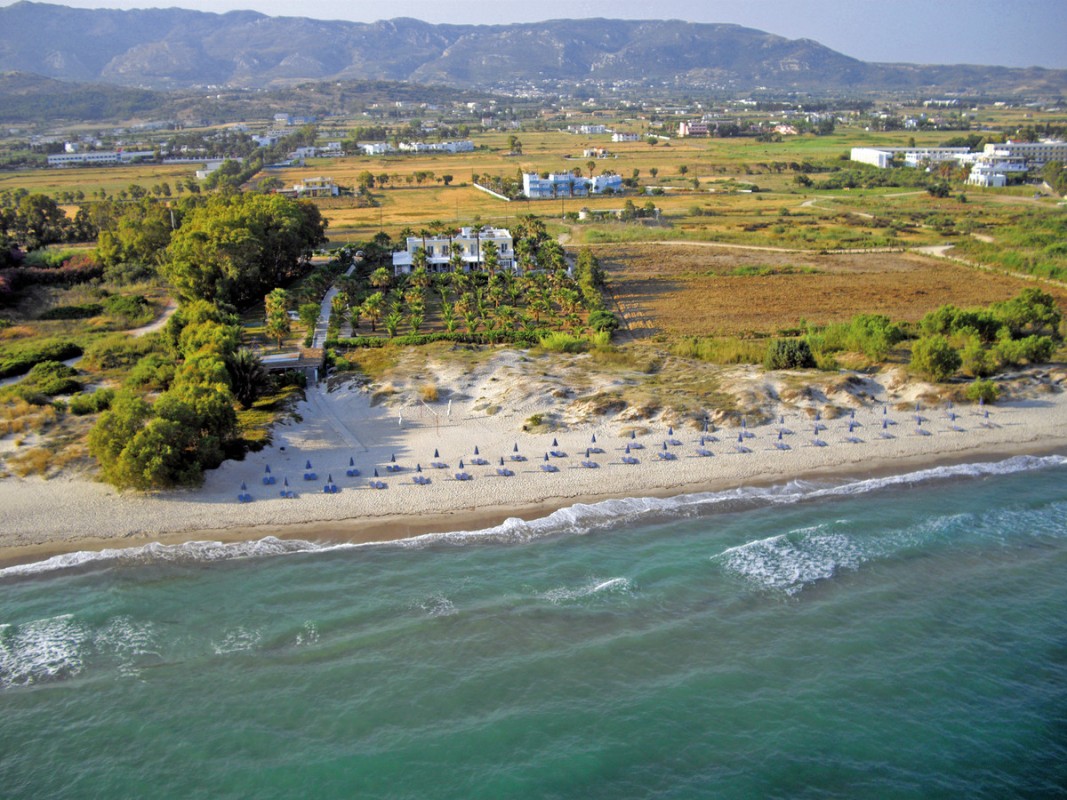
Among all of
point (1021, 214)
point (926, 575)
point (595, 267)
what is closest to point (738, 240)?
point (595, 267)

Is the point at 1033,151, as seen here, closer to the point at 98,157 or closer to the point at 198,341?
the point at 198,341

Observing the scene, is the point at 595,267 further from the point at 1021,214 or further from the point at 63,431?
the point at 1021,214

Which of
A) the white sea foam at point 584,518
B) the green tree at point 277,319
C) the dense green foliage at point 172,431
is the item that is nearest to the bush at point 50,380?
the dense green foliage at point 172,431

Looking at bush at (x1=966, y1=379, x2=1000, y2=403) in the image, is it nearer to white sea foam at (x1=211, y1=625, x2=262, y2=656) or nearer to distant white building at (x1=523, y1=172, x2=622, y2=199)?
white sea foam at (x1=211, y1=625, x2=262, y2=656)

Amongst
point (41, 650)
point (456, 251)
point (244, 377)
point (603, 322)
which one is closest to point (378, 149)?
point (456, 251)

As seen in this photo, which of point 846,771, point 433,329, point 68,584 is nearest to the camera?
point 846,771

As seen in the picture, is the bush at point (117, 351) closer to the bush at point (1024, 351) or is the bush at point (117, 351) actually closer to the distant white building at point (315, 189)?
the bush at point (1024, 351)

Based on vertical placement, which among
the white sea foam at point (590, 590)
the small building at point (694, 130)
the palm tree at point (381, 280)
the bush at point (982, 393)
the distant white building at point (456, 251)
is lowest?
the white sea foam at point (590, 590)
